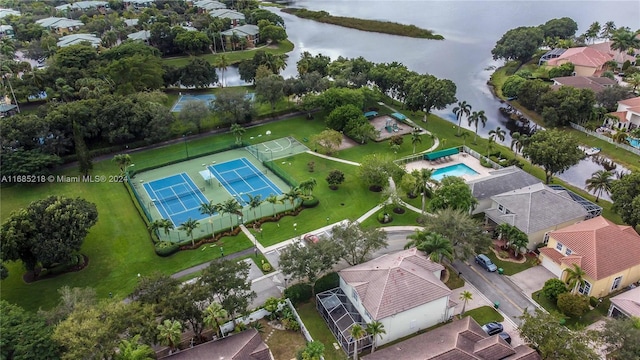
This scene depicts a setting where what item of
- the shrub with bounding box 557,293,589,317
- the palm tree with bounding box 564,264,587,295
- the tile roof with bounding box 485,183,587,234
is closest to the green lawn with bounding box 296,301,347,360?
the shrub with bounding box 557,293,589,317

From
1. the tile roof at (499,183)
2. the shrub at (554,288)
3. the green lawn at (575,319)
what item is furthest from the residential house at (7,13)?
the shrub at (554,288)

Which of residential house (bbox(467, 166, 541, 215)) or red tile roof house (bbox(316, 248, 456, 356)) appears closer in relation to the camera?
red tile roof house (bbox(316, 248, 456, 356))

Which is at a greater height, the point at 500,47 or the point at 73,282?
the point at 500,47

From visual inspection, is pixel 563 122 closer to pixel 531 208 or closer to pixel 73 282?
pixel 531 208

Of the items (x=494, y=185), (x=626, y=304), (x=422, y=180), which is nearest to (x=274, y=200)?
(x=422, y=180)

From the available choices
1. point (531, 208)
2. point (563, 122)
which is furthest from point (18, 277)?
point (563, 122)

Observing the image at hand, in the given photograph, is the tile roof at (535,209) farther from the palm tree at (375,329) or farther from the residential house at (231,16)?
the residential house at (231,16)

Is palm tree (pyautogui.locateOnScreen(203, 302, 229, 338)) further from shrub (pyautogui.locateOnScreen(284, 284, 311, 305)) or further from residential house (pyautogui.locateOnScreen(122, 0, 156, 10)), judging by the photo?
residential house (pyautogui.locateOnScreen(122, 0, 156, 10))

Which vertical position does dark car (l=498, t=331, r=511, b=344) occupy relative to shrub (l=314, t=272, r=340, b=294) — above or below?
below
